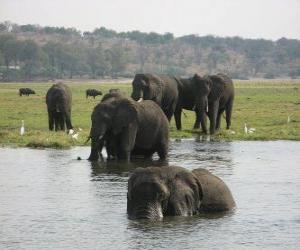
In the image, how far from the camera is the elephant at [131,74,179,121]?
116ft

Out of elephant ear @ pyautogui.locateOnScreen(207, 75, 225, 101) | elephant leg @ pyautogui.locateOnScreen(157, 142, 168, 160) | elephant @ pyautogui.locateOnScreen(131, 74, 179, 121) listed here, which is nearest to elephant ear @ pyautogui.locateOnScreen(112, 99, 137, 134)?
elephant leg @ pyautogui.locateOnScreen(157, 142, 168, 160)

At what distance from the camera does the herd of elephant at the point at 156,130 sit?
16594 millimetres

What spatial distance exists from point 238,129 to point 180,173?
22626 millimetres

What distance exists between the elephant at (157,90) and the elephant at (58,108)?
112 inches

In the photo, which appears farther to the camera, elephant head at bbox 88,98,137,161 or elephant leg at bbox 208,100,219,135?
elephant leg at bbox 208,100,219,135

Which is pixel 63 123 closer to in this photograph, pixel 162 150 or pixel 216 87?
pixel 216 87

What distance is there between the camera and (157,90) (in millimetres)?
36156

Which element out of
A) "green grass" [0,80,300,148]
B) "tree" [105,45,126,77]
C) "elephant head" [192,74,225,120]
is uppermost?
"elephant head" [192,74,225,120]

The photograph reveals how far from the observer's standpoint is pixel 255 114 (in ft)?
164

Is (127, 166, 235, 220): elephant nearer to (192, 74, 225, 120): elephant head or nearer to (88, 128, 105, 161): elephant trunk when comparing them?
(88, 128, 105, 161): elephant trunk

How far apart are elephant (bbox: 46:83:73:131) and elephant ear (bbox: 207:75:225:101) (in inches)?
239

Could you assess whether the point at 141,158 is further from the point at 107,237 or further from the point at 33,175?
the point at 107,237

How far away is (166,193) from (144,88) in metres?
19.2

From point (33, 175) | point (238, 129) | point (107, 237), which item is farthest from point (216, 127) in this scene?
point (107, 237)
